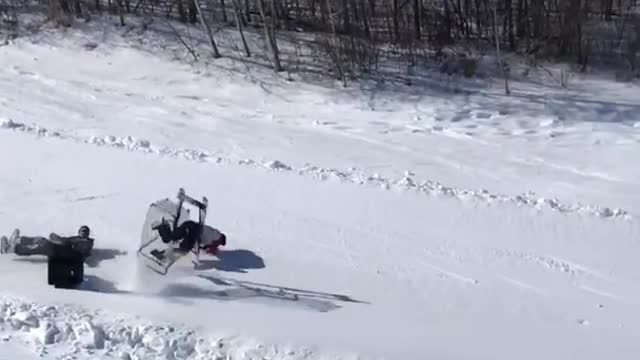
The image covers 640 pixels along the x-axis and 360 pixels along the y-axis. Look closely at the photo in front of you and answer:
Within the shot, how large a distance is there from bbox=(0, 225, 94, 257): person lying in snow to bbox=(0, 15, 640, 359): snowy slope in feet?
0.37

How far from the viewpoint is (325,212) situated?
9883 mm

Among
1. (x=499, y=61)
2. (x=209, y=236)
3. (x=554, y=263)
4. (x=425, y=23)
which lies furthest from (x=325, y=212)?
(x=425, y=23)

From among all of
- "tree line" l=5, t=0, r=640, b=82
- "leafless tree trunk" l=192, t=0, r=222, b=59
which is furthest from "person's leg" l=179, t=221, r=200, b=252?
"leafless tree trunk" l=192, t=0, r=222, b=59

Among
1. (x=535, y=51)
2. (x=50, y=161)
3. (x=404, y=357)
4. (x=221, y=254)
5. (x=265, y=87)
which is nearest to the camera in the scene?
(x=404, y=357)

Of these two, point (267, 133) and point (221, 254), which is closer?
point (221, 254)

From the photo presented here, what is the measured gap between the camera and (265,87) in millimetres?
14188

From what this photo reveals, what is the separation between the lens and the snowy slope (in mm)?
7621

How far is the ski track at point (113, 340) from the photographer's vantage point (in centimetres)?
722

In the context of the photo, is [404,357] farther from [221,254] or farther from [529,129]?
[529,129]

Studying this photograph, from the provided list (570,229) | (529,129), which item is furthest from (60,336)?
(529,129)

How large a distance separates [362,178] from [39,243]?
11.8 feet

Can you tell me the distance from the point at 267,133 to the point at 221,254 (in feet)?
12.0

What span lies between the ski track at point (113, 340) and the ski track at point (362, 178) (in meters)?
3.49

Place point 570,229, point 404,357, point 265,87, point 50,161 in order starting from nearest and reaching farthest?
point 404,357 < point 570,229 < point 50,161 < point 265,87
